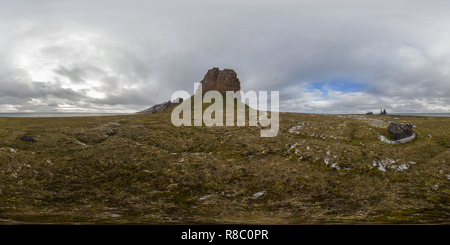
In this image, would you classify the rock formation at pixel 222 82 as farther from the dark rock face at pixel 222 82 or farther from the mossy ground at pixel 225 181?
the mossy ground at pixel 225 181

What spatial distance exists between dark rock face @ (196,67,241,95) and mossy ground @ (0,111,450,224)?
83245 millimetres

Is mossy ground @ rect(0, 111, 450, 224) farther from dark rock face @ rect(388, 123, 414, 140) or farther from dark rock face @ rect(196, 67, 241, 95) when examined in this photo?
dark rock face @ rect(196, 67, 241, 95)

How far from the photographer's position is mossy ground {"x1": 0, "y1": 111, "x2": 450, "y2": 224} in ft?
39.9

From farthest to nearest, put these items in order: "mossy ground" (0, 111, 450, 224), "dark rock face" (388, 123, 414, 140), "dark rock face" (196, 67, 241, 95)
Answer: "dark rock face" (196, 67, 241, 95), "dark rock face" (388, 123, 414, 140), "mossy ground" (0, 111, 450, 224)

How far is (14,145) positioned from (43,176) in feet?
46.8

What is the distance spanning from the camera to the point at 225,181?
1952cm

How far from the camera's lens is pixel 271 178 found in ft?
64.6

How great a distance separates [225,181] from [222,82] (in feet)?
328

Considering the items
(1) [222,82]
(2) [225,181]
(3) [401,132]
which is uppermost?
(1) [222,82]

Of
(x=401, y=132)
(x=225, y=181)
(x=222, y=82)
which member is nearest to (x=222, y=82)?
(x=222, y=82)

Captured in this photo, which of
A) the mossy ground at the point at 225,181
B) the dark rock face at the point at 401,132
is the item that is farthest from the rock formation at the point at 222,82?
the dark rock face at the point at 401,132

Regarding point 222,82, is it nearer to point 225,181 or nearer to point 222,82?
point 222,82

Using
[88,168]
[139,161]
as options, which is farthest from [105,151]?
[139,161]

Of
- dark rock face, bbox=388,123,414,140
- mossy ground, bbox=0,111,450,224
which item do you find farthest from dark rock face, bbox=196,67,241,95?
dark rock face, bbox=388,123,414,140
